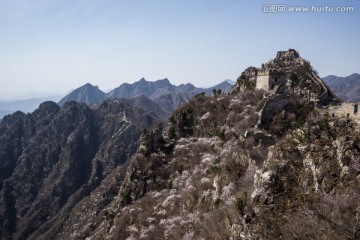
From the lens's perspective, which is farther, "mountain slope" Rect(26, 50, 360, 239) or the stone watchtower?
the stone watchtower

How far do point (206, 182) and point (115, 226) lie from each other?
21.4 m

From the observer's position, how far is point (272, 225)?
88.5ft

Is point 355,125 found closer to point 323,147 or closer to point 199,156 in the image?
Result: point 323,147

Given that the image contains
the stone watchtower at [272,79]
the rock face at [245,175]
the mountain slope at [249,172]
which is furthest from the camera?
the stone watchtower at [272,79]

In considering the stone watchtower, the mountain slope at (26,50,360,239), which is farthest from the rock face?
the stone watchtower

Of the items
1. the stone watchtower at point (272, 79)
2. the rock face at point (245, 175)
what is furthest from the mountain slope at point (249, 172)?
the stone watchtower at point (272, 79)

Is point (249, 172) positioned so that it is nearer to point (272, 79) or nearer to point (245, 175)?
point (245, 175)

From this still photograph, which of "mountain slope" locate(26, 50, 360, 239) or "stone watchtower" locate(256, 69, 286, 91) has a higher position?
"stone watchtower" locate(256, 69, 286, 91)

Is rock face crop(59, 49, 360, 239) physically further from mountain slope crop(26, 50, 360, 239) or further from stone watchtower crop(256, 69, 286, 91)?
stone watchtower crop(256, 69, 286, 91)

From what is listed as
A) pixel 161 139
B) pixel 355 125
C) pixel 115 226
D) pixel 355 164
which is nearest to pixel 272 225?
pixel 355 164

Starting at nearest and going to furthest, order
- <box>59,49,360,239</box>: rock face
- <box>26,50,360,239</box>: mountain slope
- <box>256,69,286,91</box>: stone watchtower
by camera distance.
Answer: <box>59,49,360,239</box>: rock face, <box>26,50,360,239</box>: mountain slope, <box>256,69,286,91</box>: stone watchtower

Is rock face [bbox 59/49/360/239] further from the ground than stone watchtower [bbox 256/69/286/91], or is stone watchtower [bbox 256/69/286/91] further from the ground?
stone watchtower [bbox 256/69/286/91]

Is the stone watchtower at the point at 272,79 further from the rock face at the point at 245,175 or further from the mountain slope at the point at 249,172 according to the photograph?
the mountain slope at the point at 249,172

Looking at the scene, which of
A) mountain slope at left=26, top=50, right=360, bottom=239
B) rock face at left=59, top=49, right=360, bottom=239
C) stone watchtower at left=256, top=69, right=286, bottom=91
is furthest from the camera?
stone watchtower at left=256, top=69, right=286, bottom=91
